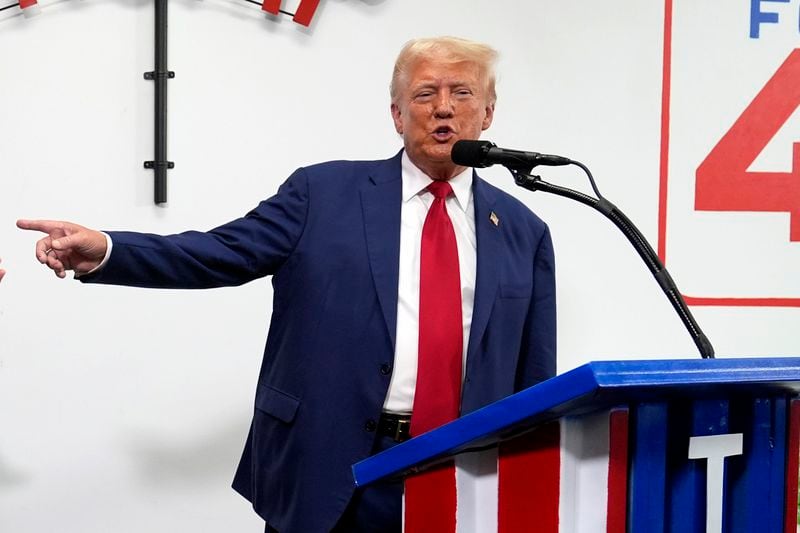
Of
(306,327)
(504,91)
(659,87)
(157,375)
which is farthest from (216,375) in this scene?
(659,87)

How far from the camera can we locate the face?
1861 millimetres

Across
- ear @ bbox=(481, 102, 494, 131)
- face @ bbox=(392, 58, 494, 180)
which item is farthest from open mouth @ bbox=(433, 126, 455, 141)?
ear @ bbox=(481, 102, 494, 131)

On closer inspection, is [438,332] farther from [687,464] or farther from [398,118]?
[687,464]

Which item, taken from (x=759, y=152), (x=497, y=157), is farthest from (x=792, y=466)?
(x=759, y=152)

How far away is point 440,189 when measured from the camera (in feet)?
6.15

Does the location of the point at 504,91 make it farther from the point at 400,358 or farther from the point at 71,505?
the point at 71,505

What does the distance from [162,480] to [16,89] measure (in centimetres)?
92

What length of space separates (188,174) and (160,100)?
176 millimetres

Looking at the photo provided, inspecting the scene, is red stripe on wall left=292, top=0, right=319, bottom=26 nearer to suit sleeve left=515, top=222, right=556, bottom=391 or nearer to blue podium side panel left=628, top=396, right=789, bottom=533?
suit sleeve left=515, top=222, right=556, bottom=391

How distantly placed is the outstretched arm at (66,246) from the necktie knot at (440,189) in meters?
0.60

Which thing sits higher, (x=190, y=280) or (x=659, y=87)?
(x=659, y=87)

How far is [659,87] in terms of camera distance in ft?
9.04

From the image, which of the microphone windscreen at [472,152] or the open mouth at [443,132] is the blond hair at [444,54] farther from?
the microphone windscreen at [472,152]

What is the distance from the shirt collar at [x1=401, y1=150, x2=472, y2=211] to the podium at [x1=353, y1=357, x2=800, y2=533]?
870 mm
